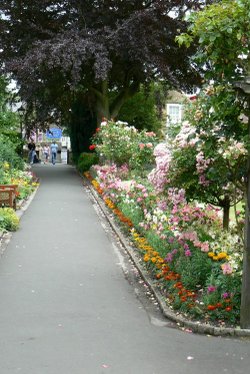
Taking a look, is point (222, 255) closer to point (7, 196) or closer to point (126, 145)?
point (7, 196)

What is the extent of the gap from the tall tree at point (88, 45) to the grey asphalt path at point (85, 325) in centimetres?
1156

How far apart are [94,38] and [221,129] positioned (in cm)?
1603

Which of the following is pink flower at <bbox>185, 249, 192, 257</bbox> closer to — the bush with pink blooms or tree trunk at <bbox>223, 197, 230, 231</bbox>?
Result: the bush with pink blooms

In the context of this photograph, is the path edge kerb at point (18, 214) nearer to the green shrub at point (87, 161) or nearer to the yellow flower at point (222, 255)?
the yellow flower at point (222, 255)

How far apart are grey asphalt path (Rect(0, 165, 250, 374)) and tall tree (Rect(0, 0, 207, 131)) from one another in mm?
11560

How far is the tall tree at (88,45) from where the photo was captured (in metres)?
20.0

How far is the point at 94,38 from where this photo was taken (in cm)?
2062

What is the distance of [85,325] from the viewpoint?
5.65 metres

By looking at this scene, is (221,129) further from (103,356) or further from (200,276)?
(103,356)

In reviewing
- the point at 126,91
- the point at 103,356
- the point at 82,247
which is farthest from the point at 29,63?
the point at 103,356

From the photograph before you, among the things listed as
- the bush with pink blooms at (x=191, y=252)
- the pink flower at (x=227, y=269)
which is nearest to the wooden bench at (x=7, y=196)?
the bush with pink blooms at (x=191, y=252)

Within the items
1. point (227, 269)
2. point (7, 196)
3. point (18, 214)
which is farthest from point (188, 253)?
point (18, 214)

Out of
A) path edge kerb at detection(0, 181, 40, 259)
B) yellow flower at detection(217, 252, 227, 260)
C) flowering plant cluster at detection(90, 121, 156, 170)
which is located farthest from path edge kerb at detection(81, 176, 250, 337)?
flowering plant cluster at detection(90, 121, 156, 170)

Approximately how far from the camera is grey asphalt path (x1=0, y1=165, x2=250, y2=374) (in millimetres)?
4625
